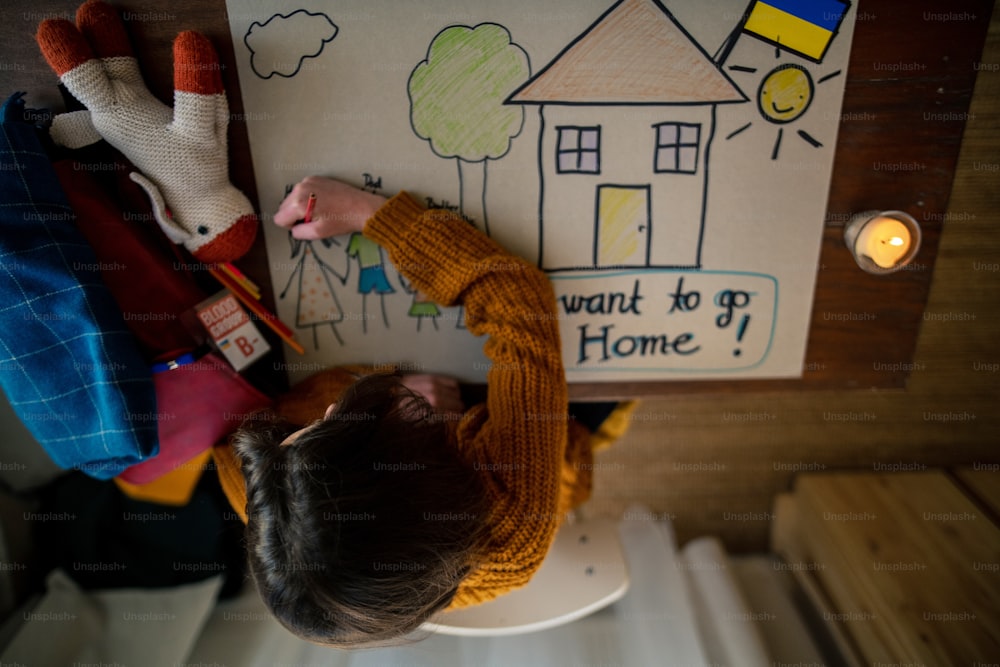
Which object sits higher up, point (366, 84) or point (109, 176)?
point (366, 84)

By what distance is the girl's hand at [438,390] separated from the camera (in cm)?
80

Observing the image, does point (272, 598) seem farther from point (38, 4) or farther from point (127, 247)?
point (38, 4)

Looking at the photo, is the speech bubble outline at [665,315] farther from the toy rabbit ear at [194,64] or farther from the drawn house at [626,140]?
the toy rabbit ear at [194,64]

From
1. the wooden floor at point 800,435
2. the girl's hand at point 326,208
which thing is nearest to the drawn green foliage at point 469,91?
the girl's hand at point 326,208

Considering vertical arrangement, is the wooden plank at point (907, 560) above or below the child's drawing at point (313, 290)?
below

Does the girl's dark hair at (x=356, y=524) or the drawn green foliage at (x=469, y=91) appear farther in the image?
the drawn green foliage at (x=469, y=91)

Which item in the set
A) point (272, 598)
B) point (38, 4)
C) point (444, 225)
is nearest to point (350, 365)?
point (444, 225)

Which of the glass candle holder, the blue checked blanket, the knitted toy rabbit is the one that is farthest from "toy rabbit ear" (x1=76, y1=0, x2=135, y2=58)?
the glass candle holder

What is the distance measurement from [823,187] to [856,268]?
129mm

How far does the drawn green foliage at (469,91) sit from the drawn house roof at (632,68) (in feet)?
0.08

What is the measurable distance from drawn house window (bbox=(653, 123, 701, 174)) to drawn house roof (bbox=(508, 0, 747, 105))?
3 cm

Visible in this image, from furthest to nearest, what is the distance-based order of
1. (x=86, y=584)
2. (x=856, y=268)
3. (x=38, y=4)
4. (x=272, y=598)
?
1. (x=86, y=584)
2. (x=856, y=268)
3. (x=38, y=4)
4. (x=272, y=598)

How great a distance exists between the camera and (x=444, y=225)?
2.47 feet

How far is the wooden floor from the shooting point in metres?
1.06
